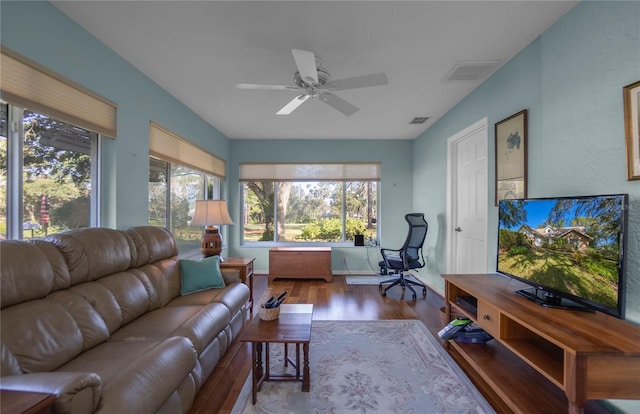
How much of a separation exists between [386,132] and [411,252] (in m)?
2.07

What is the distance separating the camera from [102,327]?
1581mm

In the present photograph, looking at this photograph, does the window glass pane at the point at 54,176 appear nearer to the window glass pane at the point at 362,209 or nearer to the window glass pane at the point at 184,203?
the window glass pane at the point at 184,203

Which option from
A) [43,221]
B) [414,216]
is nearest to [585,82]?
[414,216]

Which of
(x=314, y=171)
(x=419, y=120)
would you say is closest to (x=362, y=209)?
(x=314, y=171)

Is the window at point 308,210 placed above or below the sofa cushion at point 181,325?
above

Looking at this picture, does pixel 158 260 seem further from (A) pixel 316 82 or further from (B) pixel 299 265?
(B) pixel 299 265

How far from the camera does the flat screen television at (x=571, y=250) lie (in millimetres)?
1314

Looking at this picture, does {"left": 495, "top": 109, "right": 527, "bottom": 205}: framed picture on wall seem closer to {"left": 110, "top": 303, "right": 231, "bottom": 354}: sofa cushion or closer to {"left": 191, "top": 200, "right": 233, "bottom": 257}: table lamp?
{"left": 110, "top": 303, "right": 231, "bottom": 354}: sofa cushion

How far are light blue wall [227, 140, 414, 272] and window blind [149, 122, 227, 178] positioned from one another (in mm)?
871

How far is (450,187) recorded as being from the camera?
3.59 metres

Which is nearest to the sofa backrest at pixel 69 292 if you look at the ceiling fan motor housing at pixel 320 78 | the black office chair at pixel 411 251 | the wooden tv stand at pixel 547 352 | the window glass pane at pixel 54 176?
the window glass pane at pixel 54 176

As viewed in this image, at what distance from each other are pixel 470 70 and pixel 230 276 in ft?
10.2

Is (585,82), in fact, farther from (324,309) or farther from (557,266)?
(324,309)

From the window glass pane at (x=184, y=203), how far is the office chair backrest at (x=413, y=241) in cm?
297
